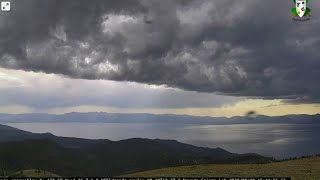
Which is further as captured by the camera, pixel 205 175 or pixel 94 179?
pixel 205 175

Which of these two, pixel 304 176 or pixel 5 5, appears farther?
pixel 5 5

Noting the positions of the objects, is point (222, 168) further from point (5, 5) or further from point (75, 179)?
point (5, 5)

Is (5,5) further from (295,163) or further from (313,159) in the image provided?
(313,159)

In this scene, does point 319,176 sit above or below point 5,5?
below

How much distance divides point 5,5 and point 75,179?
31.4m

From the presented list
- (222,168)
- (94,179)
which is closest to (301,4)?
(222,168)

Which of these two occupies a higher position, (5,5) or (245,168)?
(5,5)

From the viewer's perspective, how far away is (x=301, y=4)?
58531 millimetres

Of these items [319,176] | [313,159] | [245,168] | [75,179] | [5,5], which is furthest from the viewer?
[313,159]

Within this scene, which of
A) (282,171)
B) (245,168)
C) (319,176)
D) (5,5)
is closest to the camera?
(319,176)

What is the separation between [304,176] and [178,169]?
15700 mm

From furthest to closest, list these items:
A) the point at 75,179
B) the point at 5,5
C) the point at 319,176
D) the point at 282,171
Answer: the point at 5,5 → the point at 282,171 → the point at 319,176 → the point at 75,179

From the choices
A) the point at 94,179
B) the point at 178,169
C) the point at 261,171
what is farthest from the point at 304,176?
the point at 94,179

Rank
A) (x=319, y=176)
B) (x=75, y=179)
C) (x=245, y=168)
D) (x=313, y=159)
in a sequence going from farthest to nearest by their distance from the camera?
(x=313, y=159), (x=245, y=168), (x=319, y=176), (x=75, y=179)
